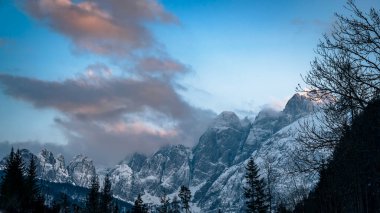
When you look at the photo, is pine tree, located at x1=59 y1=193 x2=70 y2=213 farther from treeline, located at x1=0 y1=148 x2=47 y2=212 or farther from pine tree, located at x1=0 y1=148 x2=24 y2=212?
pine tree, located at x1=0 y1=148 x2=24 y2=212

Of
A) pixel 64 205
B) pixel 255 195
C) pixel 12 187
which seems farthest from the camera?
pixel 64 205

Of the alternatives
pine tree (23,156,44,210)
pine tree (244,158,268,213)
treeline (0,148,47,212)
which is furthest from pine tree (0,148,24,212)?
pine tree (244,158,268,213)

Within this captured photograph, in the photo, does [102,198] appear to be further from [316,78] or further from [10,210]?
[316,78]

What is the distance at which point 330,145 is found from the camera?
18.9 m

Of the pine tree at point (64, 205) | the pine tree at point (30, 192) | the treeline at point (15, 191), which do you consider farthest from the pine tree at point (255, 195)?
the pine tree at point (64, 205)

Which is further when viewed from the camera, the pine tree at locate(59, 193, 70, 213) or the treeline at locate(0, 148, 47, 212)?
the pine tree at locate(59, 193, 70, 213)

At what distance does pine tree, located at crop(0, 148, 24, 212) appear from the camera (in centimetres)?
6854

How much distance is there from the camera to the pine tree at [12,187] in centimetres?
6854

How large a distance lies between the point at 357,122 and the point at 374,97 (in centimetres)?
170

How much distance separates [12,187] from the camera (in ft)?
244

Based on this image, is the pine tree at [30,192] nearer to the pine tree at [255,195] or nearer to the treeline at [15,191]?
the treeline at [15,191]

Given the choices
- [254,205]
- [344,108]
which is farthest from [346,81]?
[254,205]

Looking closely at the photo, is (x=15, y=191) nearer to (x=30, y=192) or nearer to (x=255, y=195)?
(x=30, y=192)

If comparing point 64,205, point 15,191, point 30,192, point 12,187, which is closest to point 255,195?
point 15,191
